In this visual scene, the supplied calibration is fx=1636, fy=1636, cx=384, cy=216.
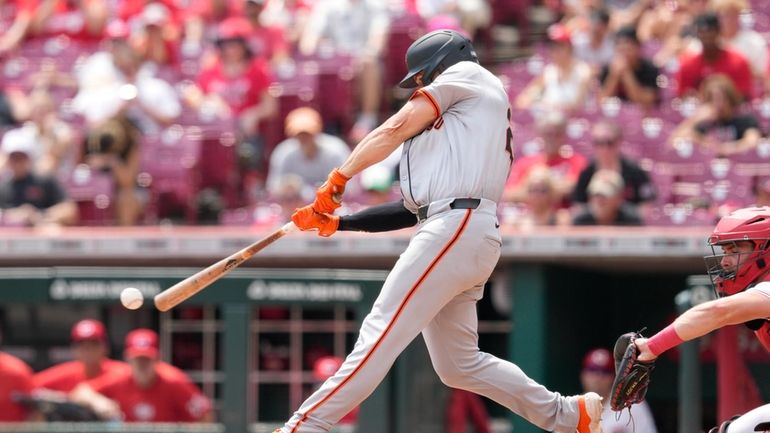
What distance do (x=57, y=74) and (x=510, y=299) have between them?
4.77 meters

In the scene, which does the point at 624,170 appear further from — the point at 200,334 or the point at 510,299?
the point at 200,334

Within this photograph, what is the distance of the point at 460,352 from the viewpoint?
18.2 ft

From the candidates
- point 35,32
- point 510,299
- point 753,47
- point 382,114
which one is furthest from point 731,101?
point 35,32

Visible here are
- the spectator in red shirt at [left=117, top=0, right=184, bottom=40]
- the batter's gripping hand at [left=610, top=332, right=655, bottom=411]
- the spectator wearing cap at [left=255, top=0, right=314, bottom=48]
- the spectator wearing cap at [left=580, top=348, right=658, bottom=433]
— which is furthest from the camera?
the spectator in red shirt at [left=117, top=0, right=184, bottom=40]

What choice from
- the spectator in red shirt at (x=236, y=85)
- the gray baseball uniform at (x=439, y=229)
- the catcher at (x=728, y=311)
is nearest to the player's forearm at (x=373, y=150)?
the gray baseball uniform at (x=439, y=229)

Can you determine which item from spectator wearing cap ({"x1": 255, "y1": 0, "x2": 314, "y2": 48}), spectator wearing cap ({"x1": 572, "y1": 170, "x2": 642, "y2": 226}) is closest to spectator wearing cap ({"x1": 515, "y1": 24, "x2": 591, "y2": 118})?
spectator wearing cap ({"x1": 572, "y1": 170, "x2": 642, "y2": 226})

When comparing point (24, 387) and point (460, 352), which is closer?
point (460, 352)

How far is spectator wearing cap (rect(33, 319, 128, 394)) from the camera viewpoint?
917 cm

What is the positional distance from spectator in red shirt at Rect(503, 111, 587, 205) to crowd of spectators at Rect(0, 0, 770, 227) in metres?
0.01

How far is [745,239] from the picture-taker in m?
5.19

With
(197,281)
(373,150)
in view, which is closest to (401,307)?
(373,150)

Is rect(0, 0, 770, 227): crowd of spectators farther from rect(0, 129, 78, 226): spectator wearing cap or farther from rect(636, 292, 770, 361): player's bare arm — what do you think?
rect(636, 292, 770, 361): player's bare arm

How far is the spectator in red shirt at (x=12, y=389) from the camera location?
905 cm

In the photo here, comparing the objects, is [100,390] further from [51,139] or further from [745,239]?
[745,239]
